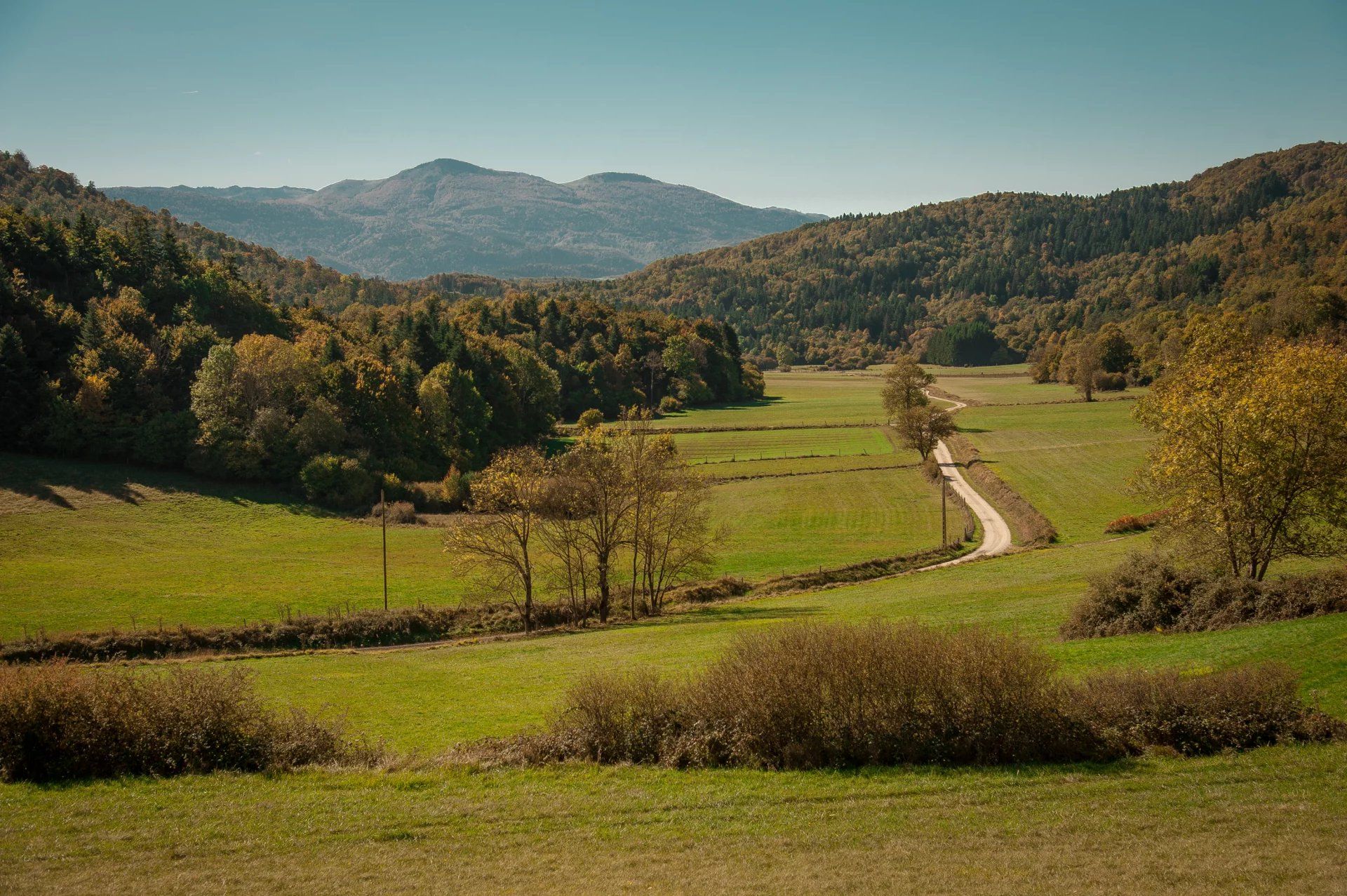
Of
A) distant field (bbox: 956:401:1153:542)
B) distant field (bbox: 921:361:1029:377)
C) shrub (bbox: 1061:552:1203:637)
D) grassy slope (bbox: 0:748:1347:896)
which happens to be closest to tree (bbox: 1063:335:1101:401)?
distant field (bbox: 956:401:1153:542)

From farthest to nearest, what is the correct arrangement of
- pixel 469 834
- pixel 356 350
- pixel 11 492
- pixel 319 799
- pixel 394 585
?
pixel 356 350
pixel 11 492
pixel 394 585
pixel 319 799
pixel 469 834

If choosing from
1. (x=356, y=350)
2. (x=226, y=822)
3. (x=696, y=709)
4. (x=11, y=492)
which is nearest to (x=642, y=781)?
(x=696, y=709)

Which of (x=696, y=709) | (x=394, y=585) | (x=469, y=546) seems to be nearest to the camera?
(x=696, y=709)

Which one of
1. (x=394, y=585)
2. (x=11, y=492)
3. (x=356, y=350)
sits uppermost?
(x=356, y=350)

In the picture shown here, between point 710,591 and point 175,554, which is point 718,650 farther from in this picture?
point 175,554

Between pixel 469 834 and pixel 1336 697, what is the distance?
1711 cm

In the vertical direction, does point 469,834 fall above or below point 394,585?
above

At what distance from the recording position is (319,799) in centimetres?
1655

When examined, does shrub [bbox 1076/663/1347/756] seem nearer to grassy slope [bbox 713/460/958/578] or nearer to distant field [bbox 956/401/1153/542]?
distant field [bbox 956/401/1153/542]

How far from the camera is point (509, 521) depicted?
40.2 meters

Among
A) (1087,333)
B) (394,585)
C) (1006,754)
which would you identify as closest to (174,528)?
(394,585)

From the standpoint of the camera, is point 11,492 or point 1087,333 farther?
point 1087,333

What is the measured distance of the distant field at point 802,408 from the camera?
120 metres

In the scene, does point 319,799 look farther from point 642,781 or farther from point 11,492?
point 11,492
